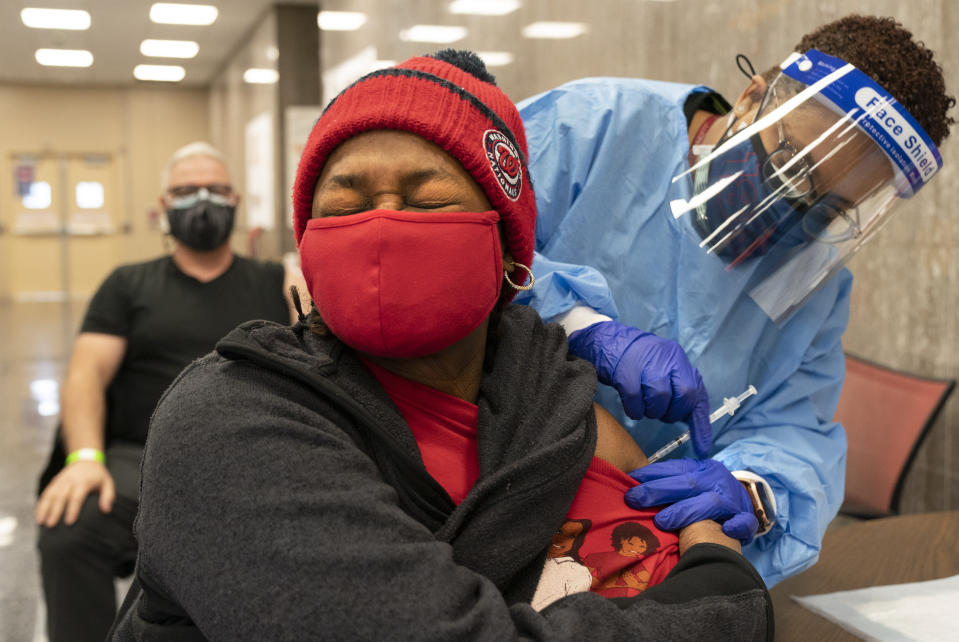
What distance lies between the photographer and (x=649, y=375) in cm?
101

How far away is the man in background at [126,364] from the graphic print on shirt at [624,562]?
5.11 ft

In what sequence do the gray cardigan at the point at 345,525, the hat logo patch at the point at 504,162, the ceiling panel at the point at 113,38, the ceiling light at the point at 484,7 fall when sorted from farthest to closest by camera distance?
the ceiling panel at the point at 113,38, the ceiling light at the point at 484,7, the hat logo patch at the point at 504,162, the gray cardigan at the point at 345,525

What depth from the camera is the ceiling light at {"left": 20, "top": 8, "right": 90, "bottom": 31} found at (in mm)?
8828

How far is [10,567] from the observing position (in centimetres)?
298

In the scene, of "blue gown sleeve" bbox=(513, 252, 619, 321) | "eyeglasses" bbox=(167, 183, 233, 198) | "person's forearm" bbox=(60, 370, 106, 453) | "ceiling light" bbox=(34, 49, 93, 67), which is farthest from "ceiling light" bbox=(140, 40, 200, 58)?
"blue gown sleeve" bbox=(513, 252, 619, 321)

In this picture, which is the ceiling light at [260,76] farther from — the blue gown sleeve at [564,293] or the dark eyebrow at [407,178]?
the dark eyebrow at [407,178]

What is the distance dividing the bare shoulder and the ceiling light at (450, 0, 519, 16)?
165 inches

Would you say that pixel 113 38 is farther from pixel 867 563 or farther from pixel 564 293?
pixel 867 563

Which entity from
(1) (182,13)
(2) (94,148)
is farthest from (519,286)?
(2) (94,148)

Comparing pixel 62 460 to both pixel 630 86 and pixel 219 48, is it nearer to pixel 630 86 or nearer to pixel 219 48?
pixel 630 86

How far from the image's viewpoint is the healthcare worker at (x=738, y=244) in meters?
1.06

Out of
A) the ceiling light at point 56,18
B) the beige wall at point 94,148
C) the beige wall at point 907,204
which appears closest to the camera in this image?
the beige wall at point 907,204

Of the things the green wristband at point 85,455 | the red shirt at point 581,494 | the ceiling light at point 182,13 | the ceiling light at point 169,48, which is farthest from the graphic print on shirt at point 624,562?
the ceiling light at point 169,48

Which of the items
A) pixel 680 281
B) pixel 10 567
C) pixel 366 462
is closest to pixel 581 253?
pixel 680 281
